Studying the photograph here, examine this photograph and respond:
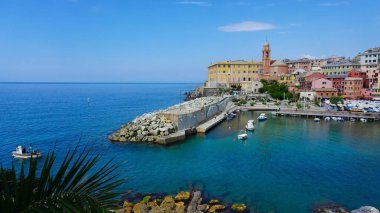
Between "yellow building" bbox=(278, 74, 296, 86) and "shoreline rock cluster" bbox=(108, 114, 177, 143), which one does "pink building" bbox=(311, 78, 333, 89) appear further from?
"shoreline rock cluster" bbox=(108, 114, 177, 143)

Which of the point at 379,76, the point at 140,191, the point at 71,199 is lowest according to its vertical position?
the point at 140,191

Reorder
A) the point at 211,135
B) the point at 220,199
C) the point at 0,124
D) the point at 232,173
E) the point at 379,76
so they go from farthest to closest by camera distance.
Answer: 1. the point at 379,76
2. the point at 0,124
3. the point at 211,135
4. the point at 232,173
5. the point at 220,199

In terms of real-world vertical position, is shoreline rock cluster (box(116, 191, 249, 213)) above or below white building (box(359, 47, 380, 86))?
below

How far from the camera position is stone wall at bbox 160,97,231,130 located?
34.0 metres

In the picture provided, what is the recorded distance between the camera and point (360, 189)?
59.8ft

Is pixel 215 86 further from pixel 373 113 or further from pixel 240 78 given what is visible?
pixel 373 113

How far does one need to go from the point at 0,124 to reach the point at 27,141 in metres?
15.9

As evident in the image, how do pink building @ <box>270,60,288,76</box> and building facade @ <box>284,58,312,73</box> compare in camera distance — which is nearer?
pink building @ <box>270,60,288,76</box>

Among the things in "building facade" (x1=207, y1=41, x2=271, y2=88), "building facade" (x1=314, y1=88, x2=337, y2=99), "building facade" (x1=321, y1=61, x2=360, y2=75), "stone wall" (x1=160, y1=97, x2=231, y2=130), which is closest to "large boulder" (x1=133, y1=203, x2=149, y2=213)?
"stone wall" (x1=160, y1=97, x2=231, y2=130)

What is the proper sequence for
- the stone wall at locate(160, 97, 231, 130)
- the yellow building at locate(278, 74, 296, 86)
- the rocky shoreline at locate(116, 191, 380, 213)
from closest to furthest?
the rocky shoreline at locate(116, 191, 380, 213)
the stone wall at locate(160, 97, 231, 130)
the yellow building at locate(278, 74, 296, 86)

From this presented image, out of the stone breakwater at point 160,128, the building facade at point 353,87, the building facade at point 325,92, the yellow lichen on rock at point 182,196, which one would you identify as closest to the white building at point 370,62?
the building facade at point 353,87

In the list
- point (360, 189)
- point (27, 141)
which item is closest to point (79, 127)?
point (27, 141)

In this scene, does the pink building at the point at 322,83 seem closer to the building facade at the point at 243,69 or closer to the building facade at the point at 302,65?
the building facade at the point at 243,69

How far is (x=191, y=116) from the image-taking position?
36438mm
